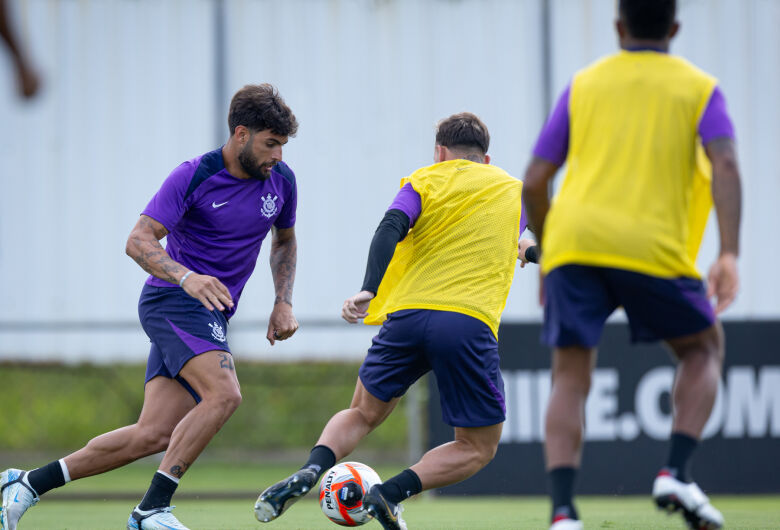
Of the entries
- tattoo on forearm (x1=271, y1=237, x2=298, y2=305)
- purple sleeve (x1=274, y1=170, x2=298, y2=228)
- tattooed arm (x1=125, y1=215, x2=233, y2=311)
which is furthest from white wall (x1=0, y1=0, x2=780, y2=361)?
tattooed arm (x1=125, y1=215, x2=233, y2=311)

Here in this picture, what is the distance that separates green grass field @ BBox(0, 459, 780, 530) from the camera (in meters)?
6.40

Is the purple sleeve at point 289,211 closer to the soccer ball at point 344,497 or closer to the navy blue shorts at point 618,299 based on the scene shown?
the soccer ball at point 344,497

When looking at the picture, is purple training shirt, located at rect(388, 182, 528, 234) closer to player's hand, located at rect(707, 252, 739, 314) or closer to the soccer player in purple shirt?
the soccer player in purple shirt

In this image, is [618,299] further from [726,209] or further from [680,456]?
[680,456]

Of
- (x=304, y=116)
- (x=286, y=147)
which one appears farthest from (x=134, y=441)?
(x=304, y=116)

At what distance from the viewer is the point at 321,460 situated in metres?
4.98

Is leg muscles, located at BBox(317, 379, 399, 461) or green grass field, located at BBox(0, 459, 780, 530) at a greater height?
leg muscles, located at BBox(317, 379, 399, 461)

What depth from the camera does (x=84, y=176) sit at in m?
13.3

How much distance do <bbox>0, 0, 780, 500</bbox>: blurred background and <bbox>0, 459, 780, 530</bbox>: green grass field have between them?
65.5 inches

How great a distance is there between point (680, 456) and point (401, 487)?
1528 mm

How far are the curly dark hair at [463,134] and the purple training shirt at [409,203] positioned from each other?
0.37 m

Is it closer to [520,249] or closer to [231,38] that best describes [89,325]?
[231,38]

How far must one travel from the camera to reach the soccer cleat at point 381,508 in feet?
15.6

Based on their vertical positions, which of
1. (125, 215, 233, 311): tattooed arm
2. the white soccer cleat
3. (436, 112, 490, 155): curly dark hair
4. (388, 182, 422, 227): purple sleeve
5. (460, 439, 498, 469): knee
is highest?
(436, 112, 490, 155): curly dark hair
